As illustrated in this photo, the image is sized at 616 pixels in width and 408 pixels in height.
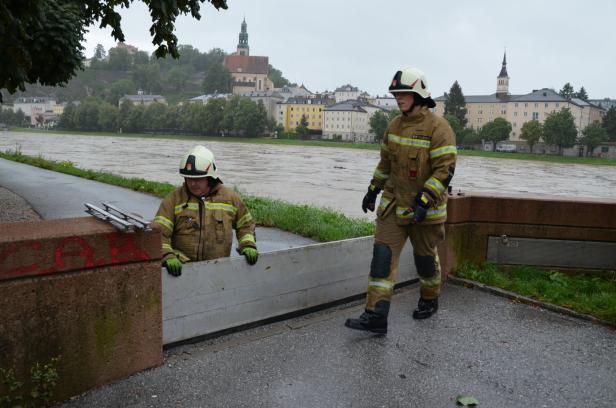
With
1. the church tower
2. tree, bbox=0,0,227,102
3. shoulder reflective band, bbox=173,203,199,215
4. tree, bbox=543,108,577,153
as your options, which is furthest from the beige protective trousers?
the church tower

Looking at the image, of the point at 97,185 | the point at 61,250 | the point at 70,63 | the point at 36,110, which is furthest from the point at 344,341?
the point at 36,110

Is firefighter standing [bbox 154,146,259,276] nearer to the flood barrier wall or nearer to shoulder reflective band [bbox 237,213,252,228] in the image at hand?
shoulder reflective band [bbox 237,213,252,228]

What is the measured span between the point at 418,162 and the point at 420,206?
375 mm

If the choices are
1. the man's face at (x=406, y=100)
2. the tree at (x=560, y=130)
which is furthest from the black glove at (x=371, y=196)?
the tree at (x=560, y=130)

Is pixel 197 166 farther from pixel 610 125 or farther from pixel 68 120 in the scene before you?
pixel 68 120

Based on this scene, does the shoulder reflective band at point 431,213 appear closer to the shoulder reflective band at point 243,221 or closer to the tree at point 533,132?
the shoulder reflective band at point 243,221

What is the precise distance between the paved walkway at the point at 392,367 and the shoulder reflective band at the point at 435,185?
112cm

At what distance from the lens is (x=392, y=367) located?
4.04 metres

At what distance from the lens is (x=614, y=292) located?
19.1 feet

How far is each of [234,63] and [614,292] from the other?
196 m

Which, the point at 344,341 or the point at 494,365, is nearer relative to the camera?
the point at 494,365

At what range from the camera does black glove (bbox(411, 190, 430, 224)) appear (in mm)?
4402

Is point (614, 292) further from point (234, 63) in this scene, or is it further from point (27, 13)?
point (234, 63)

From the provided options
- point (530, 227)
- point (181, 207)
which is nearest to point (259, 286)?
point (181, 207)
